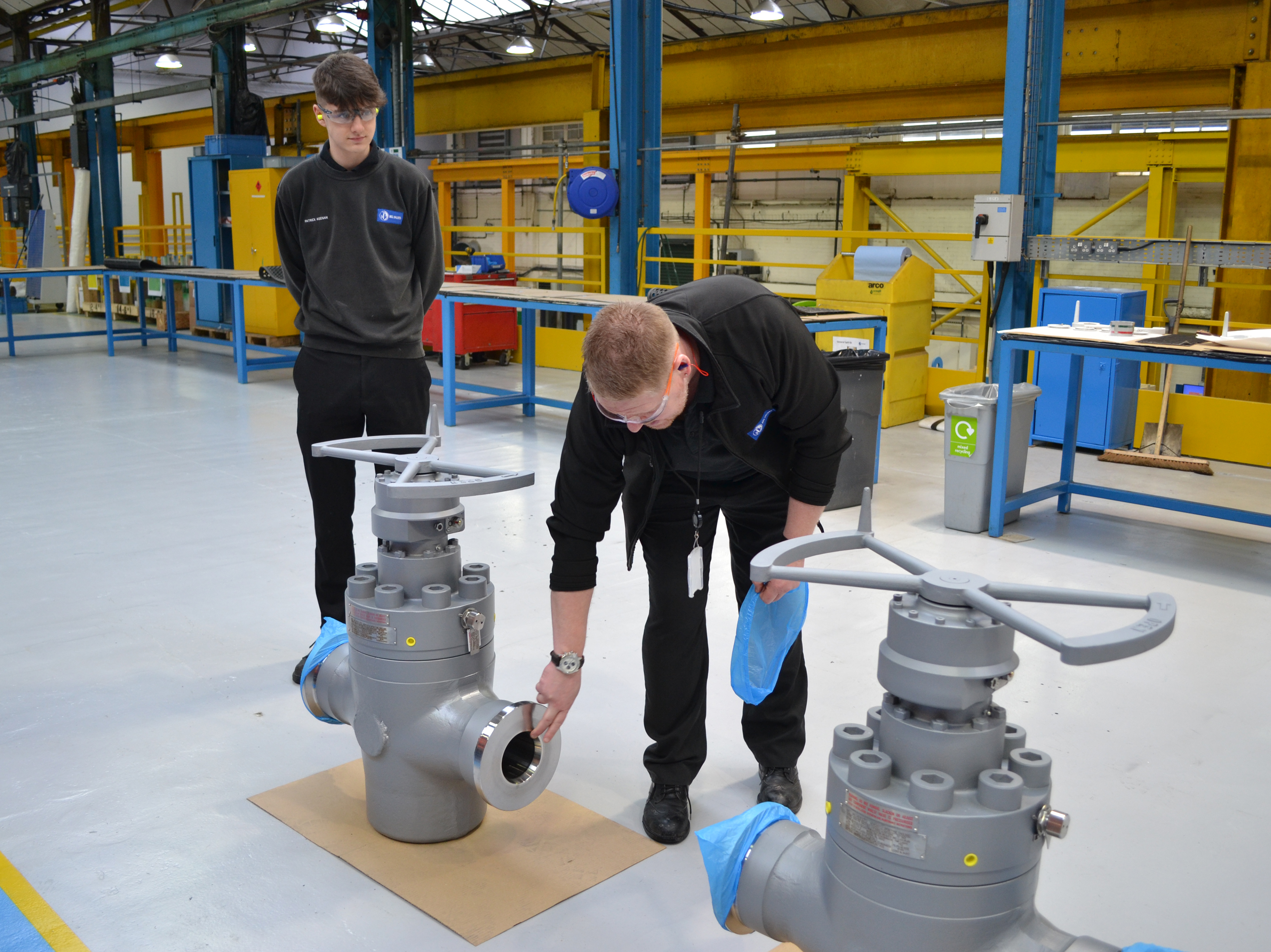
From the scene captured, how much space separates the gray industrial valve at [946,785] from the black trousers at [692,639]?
2.55 ft

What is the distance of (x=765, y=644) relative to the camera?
197cm

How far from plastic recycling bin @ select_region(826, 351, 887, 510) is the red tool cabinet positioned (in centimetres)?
520

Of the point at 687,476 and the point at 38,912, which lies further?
the point at 687,476

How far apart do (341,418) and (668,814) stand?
4.43 ft

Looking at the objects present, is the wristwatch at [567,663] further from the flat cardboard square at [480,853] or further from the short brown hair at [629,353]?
the short brown hair at [629,353]

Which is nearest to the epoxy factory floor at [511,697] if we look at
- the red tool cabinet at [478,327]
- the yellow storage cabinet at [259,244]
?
the red tool cabinet at [478,327]

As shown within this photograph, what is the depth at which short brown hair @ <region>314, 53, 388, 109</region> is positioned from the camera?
2434mm

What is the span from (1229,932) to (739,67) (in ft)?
31.8

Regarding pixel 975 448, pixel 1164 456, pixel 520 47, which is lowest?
pixel 1164 456

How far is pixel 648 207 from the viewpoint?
8125mm

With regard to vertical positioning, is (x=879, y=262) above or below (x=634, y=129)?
below

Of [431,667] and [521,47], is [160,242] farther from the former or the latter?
[431,667]

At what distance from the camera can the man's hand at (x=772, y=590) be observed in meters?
1.93

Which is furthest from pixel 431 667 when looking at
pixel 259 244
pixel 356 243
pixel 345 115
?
pixel 259 244
